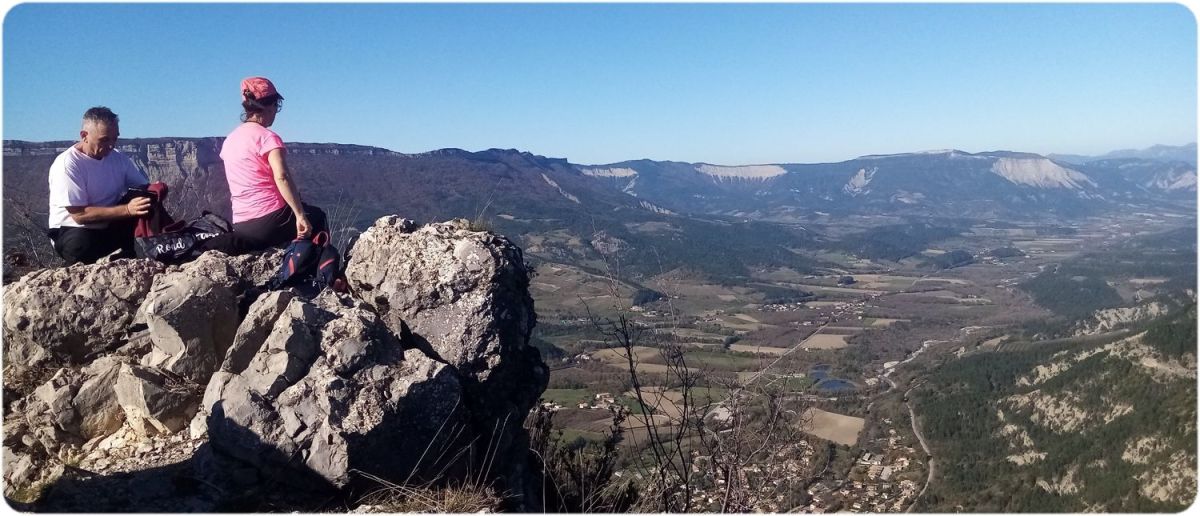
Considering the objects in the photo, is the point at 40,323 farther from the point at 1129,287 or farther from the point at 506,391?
the point at 1129,287

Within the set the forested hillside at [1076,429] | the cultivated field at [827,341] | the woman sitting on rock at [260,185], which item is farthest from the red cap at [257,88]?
the cultivated field at [827,341]

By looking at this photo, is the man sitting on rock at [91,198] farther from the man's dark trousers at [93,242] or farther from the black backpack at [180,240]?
the black backpack at [180,240]

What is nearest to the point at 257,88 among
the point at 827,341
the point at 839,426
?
the point at 839,426

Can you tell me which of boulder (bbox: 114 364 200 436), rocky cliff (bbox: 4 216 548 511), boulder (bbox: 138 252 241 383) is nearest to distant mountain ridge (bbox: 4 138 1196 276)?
rocky cliff (bbox: 4 216 548 511)

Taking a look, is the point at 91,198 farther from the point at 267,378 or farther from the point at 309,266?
the point at 267,378

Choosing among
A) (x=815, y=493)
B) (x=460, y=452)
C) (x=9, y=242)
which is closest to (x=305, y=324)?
(x=460, y=452)

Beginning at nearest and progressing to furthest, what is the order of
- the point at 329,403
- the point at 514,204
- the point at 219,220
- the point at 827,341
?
the point at 329,403, the point at 219,220, the point at 827,341, the point at 514,204
